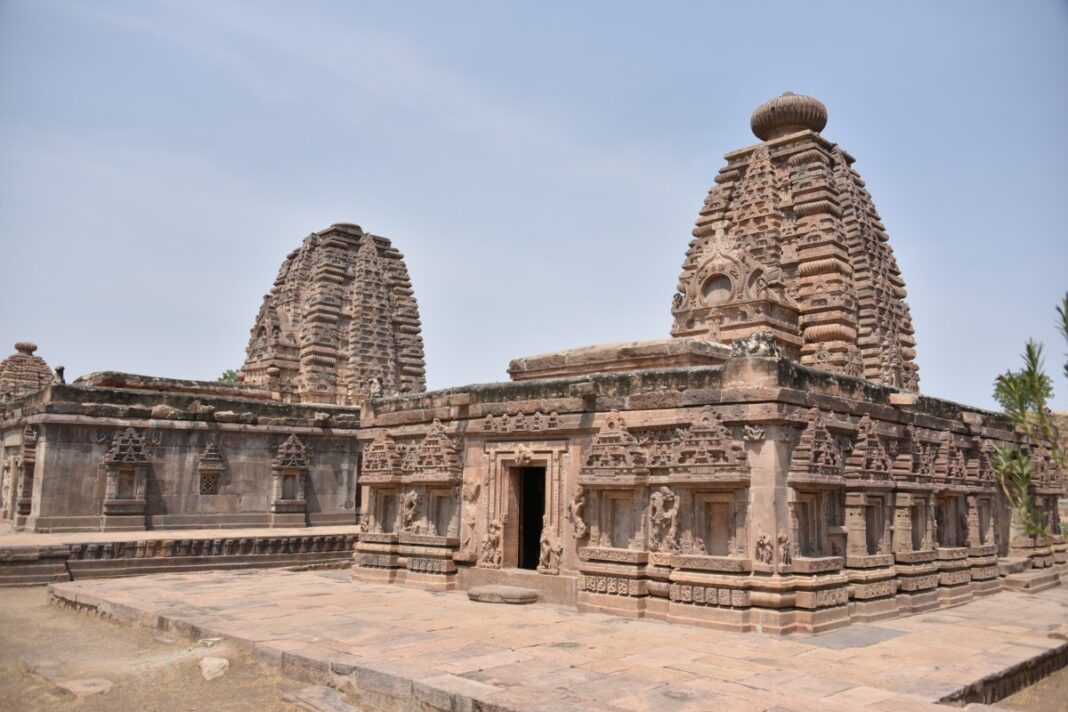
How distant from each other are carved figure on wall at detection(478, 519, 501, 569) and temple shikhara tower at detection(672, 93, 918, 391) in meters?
7.76

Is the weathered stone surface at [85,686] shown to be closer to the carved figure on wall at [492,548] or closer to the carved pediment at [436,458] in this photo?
the carved figure on wall at [492,548]

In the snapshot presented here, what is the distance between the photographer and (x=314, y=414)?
26.0 m

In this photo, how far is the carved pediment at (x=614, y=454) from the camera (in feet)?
41.2

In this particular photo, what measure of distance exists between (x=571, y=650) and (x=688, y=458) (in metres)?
3.47

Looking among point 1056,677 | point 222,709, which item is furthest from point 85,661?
point 1056,677

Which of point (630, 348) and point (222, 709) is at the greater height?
point (630, 348)

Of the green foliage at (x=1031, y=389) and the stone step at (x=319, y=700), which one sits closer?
the green foliage at (x=1031, y=389)

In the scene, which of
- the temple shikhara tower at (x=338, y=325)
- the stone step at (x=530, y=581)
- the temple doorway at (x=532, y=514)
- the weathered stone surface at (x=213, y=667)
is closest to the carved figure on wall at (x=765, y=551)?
the stone step at (x=530, y=581)

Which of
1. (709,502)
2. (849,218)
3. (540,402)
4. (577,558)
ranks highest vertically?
(849,218)

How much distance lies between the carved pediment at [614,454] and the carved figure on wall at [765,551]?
1.95 metres

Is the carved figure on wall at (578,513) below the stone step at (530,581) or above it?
above

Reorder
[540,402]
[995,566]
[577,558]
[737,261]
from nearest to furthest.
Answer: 1. [577,558]
2. [540,402]
3. [995,566]
4. [737,261]

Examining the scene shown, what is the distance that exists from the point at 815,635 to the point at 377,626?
5.55 m

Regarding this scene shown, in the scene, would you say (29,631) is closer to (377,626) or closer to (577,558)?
(377,626)
